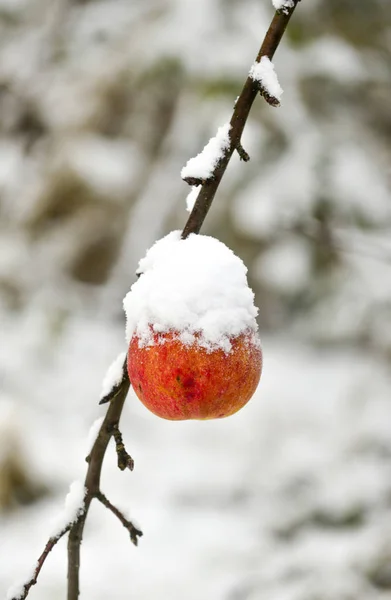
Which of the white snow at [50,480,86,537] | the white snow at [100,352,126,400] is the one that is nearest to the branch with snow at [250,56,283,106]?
the white snow at [100,352,126,400]

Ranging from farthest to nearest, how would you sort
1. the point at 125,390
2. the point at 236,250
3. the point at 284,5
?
the point at 236,250, the point at 125,390, the point at 284,5

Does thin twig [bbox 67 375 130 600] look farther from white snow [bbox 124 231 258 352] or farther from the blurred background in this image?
A: the blurred background

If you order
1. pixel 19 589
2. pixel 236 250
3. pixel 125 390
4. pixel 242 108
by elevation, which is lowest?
pixel 19 589

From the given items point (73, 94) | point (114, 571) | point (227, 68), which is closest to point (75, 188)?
point (73, 94)

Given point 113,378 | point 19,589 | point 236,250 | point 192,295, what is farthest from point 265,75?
point 236,250

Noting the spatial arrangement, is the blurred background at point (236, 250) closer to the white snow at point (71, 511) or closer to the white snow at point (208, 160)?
the white snow at point (71, 511)

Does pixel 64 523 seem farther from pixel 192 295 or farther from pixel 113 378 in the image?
pixel 192 295

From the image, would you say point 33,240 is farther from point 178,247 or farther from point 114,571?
point 178,247
